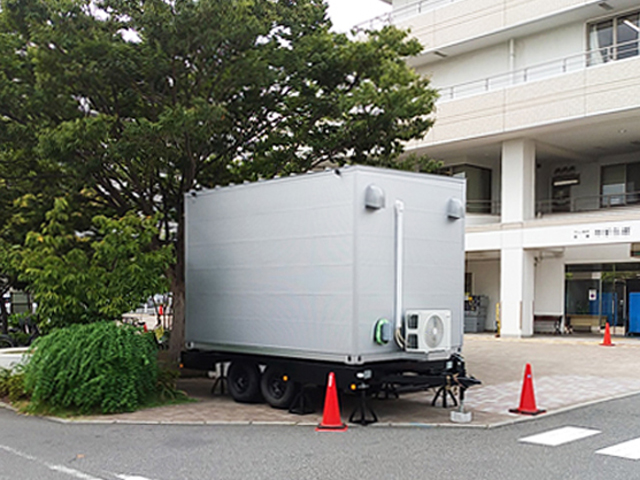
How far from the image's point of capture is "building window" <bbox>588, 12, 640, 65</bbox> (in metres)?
27.4

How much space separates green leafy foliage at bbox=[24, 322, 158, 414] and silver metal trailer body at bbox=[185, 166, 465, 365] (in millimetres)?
1683

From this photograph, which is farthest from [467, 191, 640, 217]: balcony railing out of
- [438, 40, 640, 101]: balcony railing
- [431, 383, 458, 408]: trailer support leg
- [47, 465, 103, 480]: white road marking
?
[47, 465, 103, 480]: white road marking

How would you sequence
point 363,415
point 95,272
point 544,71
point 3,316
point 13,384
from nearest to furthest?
1. point 363,415
2. point 95,272
3. point 13,384
4. point 3,316
5. point 544,71

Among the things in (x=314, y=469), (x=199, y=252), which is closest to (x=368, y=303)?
(x=314, y=469)

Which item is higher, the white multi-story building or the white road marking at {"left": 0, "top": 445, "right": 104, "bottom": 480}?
the white multi-story building

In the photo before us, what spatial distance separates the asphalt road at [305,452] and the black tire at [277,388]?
1.18m

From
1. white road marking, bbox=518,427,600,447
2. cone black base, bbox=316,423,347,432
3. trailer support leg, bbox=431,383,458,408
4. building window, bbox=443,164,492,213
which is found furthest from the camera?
building window, bbox=443,164,492,213

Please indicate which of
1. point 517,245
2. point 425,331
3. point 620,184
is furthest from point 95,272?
point 620,184

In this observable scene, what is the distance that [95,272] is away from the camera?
12.7 metres

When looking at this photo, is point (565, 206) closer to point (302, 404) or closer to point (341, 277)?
point (302, 404)

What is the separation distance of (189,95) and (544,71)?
64.1 ft

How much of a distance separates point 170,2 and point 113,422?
7278 millimetres

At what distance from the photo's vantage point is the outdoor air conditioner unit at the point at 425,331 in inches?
430

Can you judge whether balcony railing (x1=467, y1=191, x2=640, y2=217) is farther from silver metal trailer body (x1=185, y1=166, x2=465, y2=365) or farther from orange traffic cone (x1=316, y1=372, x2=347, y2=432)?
orange traffic cone (x1=316, y1=372, x2=347, y2=432)
